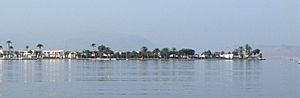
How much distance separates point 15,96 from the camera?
37812 mm

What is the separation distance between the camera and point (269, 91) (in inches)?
1756

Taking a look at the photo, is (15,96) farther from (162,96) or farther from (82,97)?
(162,96)

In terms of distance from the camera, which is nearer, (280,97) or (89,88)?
(280,97)

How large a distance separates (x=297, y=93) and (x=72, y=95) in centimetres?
1535

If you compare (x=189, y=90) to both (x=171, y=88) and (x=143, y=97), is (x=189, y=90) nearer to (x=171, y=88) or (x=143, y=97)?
(x=171, y=88)

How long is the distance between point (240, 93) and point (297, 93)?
424 cm

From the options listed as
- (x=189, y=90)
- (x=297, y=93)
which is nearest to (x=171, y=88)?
(x=189, y=90)

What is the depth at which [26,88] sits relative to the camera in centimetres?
4506

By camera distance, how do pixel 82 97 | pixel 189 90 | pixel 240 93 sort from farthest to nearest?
pixel 189 90 → pixel 240 93 → pixel 82 97

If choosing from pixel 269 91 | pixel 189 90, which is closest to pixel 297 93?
pixel 269 91

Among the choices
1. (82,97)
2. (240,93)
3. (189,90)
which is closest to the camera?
(82,97)

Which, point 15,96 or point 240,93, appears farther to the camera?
point 240,93

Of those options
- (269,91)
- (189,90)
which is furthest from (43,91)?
(269,91)

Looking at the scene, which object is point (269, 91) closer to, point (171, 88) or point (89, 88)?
point (171, 88)
